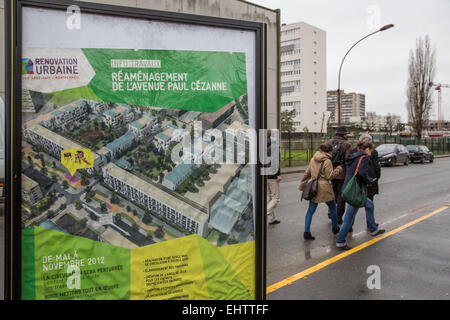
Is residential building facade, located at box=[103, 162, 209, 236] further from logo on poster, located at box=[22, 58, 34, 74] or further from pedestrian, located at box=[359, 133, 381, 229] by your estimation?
pedestrian, located at box=[359, 133, 381, 229]

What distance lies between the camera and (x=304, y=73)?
83062mm

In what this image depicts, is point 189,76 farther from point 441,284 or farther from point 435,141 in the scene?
point 435,141

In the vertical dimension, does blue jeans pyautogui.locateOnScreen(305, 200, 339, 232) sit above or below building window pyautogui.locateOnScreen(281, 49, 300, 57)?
below

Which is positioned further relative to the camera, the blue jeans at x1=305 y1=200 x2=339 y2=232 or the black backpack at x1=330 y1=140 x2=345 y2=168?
the black backpack at x1=330 y1=140 x2=345 y2=168

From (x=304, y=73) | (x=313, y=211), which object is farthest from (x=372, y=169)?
(x=304, y=73)

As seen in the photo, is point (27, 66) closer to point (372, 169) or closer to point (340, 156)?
point (372, 169)

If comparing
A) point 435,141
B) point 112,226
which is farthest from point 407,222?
point 435,141

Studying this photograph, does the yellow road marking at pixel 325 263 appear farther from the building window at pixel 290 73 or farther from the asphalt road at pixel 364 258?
the building window at pixel 290 73

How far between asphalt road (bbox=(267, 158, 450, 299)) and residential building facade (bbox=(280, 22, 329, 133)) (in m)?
75.7

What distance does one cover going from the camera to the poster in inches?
84.0

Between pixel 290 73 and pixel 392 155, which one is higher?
pixel 290 73

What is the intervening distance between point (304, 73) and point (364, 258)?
82.1 m

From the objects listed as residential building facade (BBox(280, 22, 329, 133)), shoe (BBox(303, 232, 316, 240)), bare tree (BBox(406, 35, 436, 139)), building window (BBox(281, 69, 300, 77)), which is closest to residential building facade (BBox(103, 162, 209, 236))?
shoe (BBox(303, 232, 316, 240))

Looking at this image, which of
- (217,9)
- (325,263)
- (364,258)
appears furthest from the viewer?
(217,9)
